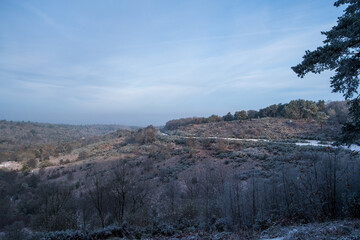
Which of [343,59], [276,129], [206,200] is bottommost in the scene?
[206,200]

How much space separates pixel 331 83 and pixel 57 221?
Result: 12.2m

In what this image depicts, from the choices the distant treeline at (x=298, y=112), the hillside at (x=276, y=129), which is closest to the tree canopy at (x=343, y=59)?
the hillside at (x=276, y=129)

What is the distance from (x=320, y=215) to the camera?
6934 mm

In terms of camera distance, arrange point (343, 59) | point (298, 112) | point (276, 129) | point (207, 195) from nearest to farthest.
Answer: point (343, 59) → point (207, 195) → point (276, 129) → point (298, 112)

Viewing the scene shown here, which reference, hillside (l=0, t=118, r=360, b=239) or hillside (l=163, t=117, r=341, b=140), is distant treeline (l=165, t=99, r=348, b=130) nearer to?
hillside (l=163, t=117, r=341, b=140)

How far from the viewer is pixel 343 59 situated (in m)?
5.04

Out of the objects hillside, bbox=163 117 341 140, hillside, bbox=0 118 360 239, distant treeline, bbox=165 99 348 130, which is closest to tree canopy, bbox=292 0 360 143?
hillside, bbox=0 118 360 239

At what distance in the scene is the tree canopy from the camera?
16.2ft

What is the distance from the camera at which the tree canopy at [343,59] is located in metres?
4.95

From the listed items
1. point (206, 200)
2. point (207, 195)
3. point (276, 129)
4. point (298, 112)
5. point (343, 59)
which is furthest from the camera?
point (298, 112)

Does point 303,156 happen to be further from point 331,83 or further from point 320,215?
point 331,83

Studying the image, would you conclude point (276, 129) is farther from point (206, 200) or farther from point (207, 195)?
point (206, 200)

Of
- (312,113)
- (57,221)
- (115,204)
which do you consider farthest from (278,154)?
(312,113)

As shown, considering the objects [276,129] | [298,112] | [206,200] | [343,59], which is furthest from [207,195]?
[298,112]
